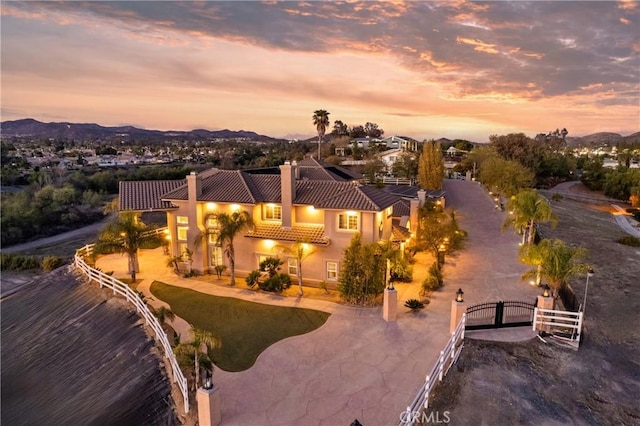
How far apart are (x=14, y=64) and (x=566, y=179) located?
97.4m

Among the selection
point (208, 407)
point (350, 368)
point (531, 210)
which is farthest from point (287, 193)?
point (531, 210)

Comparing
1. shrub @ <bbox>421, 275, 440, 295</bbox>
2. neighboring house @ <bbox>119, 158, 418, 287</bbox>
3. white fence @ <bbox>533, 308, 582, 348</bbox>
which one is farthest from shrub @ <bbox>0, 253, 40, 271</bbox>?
white fence @ <bbox>533, 308, 582, 348</bbox>

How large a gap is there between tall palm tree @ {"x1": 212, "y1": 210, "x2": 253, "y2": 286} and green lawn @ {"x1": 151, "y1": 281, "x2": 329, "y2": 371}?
261cm

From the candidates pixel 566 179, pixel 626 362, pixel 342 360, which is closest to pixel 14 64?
pixel 342 360

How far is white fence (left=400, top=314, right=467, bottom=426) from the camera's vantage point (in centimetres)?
959

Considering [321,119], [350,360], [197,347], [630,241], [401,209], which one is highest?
[321,119]

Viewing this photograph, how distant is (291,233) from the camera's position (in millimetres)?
22656

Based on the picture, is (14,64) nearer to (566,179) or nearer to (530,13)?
(530,13)

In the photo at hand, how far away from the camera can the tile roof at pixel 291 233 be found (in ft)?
71.1

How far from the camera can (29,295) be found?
90.1ft

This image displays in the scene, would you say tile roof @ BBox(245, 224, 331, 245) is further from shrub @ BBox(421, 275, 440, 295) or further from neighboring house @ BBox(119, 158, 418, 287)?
shrub @ BBox(421, 275, 440, 295)

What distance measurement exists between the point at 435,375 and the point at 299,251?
35.1ft

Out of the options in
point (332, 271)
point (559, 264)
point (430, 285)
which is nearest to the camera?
point (559, 264)

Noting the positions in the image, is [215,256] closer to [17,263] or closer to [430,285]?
[430,285]
